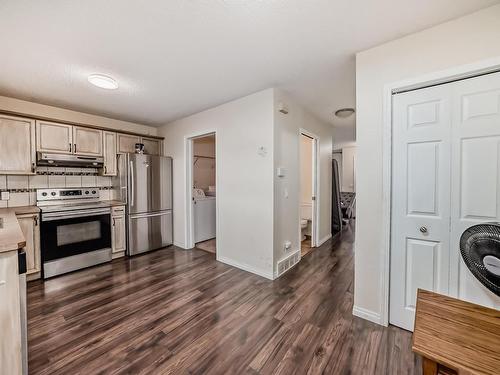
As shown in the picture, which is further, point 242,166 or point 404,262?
point 242,166

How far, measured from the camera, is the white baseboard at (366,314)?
6.09 feet

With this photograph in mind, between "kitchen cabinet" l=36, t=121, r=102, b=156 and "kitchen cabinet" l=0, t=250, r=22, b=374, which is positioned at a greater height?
"kitchen cabinet" l=36, t=121, r=102, b=156

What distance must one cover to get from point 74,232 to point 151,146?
1.94 meters

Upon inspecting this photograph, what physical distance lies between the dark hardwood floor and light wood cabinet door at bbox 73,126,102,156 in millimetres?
1824

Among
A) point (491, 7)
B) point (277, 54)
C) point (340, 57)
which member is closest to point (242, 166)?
point (277, 54)

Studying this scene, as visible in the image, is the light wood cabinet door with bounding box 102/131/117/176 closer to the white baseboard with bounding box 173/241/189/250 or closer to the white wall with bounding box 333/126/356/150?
the white baseboard with bounding box 173/241/189/250

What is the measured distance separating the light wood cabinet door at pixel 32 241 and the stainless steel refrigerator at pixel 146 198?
1.08 meters

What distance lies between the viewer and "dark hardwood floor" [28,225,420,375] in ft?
4.80

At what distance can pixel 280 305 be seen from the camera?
216 centimetres

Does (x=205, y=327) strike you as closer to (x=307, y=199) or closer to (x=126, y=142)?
(x=307, y=199)

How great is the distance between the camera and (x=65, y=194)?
10.7ft

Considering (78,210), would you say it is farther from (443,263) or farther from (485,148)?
(485,148)

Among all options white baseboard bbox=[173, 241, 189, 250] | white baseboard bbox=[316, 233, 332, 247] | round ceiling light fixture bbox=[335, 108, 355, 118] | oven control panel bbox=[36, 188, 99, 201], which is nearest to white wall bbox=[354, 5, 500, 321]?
round ceiling light fixture bbox=[335, 108, 355, 118]

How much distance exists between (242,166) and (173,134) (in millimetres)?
1905
